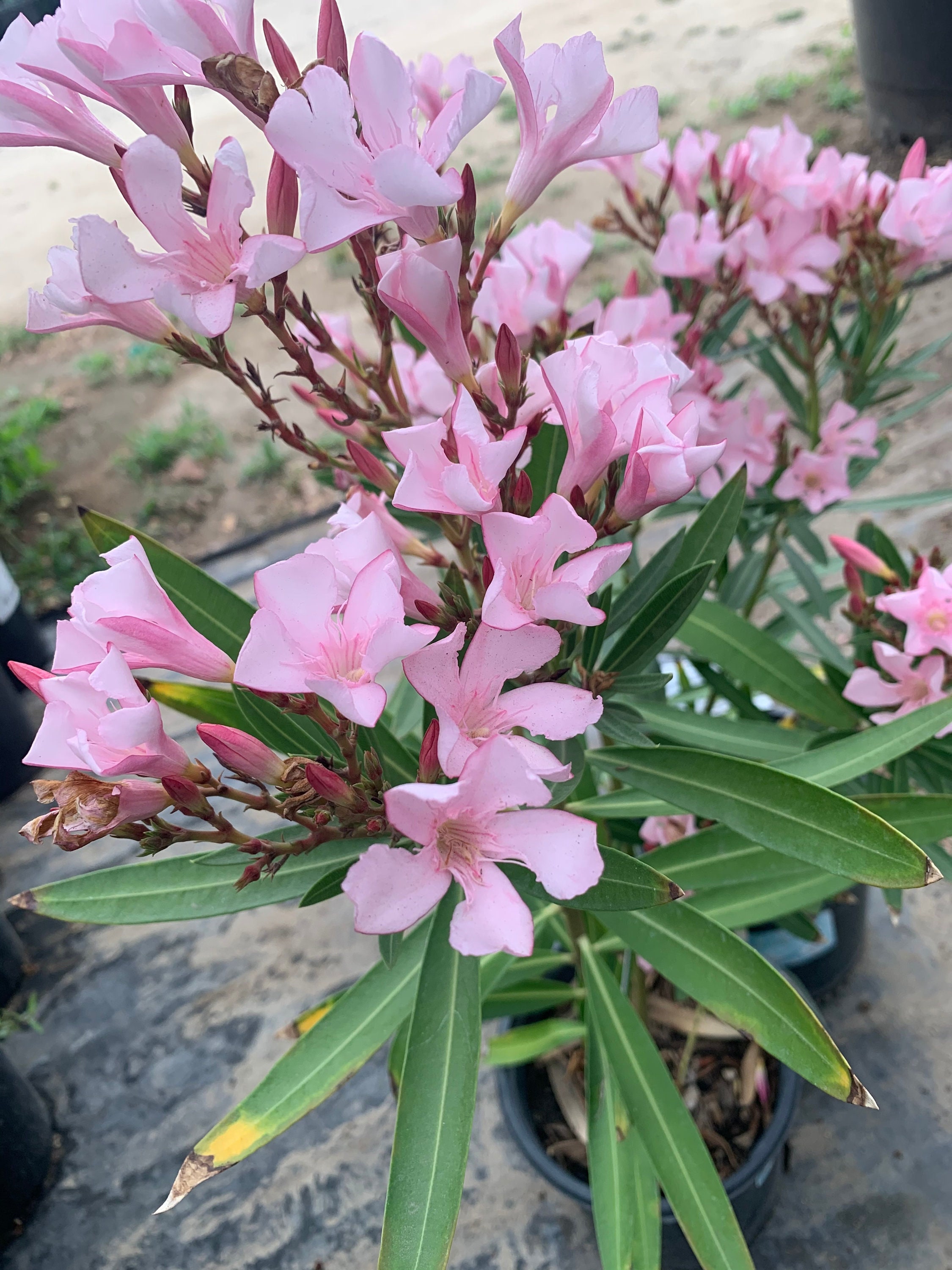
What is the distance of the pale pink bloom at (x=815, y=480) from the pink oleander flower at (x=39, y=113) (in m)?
0.80

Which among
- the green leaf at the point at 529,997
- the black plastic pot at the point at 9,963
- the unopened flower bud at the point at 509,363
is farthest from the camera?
the black plastic pot at the point at 9,963

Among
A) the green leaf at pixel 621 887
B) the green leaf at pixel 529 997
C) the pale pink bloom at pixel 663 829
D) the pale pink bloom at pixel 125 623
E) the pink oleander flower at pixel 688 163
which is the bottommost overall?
the green leaf at pixel 529 997

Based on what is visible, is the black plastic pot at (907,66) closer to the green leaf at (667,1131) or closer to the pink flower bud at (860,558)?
the pink flower bud at (860,558)

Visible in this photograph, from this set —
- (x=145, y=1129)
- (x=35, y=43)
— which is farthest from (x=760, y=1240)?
(x=35, y=43)

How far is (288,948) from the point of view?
172 centimetres

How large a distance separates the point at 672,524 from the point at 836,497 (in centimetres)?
128

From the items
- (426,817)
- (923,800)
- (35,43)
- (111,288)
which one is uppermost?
(35,43)

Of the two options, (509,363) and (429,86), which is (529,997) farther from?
(429,86)

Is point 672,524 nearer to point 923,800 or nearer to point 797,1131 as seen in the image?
point 797,1131

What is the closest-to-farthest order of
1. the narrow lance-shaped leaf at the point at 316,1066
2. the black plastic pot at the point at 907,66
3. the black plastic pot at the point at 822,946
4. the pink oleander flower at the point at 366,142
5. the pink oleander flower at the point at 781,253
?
the pink oleander flower at the point at 366,142 < the narrow lance-shaped leaf at the point at 316,1066 < the pink oleander flower at the point at 781,253 < the black plastic pot at the point at 822,946 < the black plastic pot at the point at 907,66

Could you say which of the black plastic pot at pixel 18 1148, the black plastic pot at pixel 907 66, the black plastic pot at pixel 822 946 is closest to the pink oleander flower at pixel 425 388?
the black plastic pot at pixel 822 946

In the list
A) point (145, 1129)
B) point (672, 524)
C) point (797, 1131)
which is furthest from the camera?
point (672, 524)

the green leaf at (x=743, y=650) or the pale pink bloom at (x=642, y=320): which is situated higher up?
the pale pink bloom at (x=642, y=320)

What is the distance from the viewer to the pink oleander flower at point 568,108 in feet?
1.52
